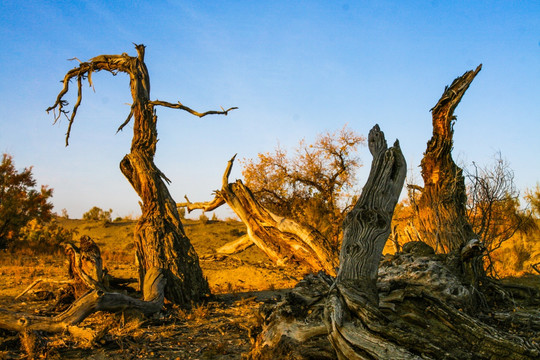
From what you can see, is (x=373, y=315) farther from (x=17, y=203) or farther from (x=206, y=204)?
(x=17, y=203)

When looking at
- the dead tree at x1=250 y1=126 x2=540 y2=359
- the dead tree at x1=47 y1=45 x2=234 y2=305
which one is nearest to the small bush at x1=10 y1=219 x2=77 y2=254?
the dead tree at x1=47 y1=45 x2=234 y2=305

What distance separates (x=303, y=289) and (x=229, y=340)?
1.37 m

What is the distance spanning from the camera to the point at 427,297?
469 cm

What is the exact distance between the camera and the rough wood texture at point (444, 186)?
8.81 meters

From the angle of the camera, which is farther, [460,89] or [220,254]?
[220,254]

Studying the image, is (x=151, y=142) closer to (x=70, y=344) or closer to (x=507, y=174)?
(x=70, y=344)

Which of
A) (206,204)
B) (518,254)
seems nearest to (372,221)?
(206,204)

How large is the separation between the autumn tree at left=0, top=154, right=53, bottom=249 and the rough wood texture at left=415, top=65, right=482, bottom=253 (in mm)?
15478

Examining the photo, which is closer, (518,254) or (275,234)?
(275,234)

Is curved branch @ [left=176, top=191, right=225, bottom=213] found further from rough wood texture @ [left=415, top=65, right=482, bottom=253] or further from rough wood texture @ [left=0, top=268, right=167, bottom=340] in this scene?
rough wood texture @ [left=415, top=65, right=482, bottom=253]

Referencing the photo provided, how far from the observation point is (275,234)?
8312 millimetres

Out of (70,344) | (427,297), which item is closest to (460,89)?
(427,297)

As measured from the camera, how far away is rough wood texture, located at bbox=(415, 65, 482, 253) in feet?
28.9

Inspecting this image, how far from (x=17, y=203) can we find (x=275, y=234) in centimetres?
1387
